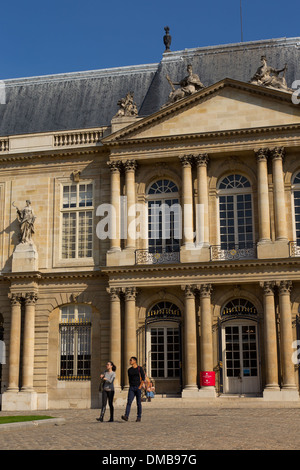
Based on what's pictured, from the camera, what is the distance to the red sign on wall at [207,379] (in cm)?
2498

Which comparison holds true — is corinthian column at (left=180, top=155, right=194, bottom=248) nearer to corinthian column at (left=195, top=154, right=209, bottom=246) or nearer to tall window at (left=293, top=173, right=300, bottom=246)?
corinthian column at (left=195, top=154, right=209, bottom=246)

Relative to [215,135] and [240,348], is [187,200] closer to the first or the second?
[215,135]

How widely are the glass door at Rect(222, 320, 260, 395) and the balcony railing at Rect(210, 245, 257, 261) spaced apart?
2581 mm

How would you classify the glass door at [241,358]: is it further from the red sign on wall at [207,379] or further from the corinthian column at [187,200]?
the corinthian column at [187,200]

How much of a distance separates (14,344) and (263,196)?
11778mm

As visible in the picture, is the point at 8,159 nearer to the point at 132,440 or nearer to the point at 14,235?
the point at 14,235

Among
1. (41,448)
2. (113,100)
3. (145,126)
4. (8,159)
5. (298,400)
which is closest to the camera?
(41,448)

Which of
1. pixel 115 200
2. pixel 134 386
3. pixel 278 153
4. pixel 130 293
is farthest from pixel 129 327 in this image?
pixel 134 386

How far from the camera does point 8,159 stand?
29812mm

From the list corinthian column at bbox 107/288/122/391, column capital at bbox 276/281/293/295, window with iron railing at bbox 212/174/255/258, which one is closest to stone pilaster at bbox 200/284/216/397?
window with iron railing at bbox 212/174/255/258

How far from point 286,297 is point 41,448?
15128mm

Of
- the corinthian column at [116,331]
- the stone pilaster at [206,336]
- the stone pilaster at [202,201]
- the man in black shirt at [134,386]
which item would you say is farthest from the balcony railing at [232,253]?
the man in black shirt at [134,386]

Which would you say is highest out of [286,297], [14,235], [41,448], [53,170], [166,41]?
[166,41]

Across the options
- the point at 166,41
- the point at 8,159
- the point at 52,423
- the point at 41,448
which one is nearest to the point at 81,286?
the point at 8,159
